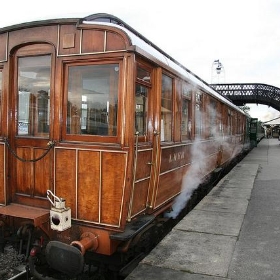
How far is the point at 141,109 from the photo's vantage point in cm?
402

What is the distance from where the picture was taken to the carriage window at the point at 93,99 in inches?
146

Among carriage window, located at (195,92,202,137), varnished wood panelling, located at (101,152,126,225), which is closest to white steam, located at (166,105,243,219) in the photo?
carriage window, located at (195,92,202,137)

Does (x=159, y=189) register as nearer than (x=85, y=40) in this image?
No

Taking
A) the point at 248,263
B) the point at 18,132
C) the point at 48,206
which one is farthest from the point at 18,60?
the point at 248,263

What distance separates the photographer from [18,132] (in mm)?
4191

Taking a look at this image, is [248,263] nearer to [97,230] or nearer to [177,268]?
[177,268]

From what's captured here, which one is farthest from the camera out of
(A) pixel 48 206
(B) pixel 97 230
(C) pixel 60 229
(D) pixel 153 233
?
(D) pixel 153 233

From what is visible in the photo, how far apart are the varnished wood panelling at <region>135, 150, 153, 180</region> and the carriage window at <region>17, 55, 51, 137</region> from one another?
1.22 meters

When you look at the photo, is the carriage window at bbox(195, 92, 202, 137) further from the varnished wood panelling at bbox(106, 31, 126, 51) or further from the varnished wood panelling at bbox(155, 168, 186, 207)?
the varnished wood panelling at bbox(106, 31, 126, 51)

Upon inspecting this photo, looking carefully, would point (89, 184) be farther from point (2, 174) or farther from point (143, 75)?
point (143, 75)

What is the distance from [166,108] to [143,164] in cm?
107

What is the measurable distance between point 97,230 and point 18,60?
238 centimetres

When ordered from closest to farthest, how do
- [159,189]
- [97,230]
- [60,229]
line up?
[60,229]
[97,230]
[159,189]

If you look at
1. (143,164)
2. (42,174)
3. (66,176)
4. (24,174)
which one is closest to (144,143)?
(143,164)
